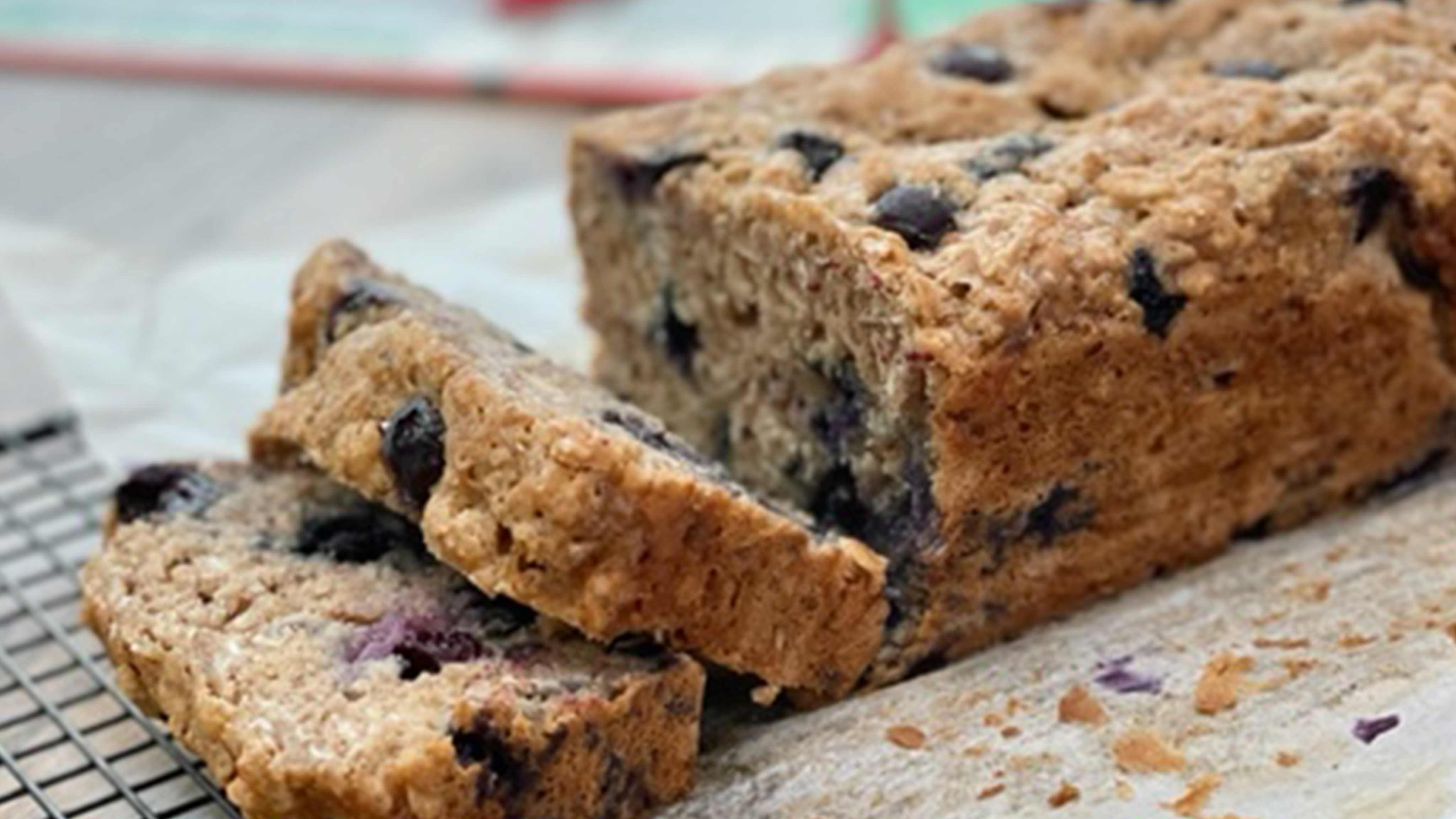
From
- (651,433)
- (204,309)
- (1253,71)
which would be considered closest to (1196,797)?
(651,433)

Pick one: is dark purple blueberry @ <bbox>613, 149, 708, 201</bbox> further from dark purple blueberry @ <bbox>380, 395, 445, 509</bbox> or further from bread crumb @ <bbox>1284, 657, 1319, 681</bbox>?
bread crumb @ <bbox>1284, 657, 1319, 681</bbox>

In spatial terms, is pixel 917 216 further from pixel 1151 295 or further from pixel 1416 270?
pixel 1416 270

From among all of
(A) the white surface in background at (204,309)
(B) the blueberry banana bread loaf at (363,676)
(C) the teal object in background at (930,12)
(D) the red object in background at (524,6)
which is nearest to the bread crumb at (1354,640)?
(B) the blueberry banana bread loaf at (363,676)

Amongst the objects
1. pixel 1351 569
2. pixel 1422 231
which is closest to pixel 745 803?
pixel 1351 569

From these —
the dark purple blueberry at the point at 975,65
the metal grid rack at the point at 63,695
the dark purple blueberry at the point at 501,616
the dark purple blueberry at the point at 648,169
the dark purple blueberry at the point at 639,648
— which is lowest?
the metal grid rack at the point at 63,695

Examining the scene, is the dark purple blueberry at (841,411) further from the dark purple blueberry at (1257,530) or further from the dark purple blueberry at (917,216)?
the dark purple blueberry at (1257,530)

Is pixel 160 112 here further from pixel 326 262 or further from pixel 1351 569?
pixel 1351 569
